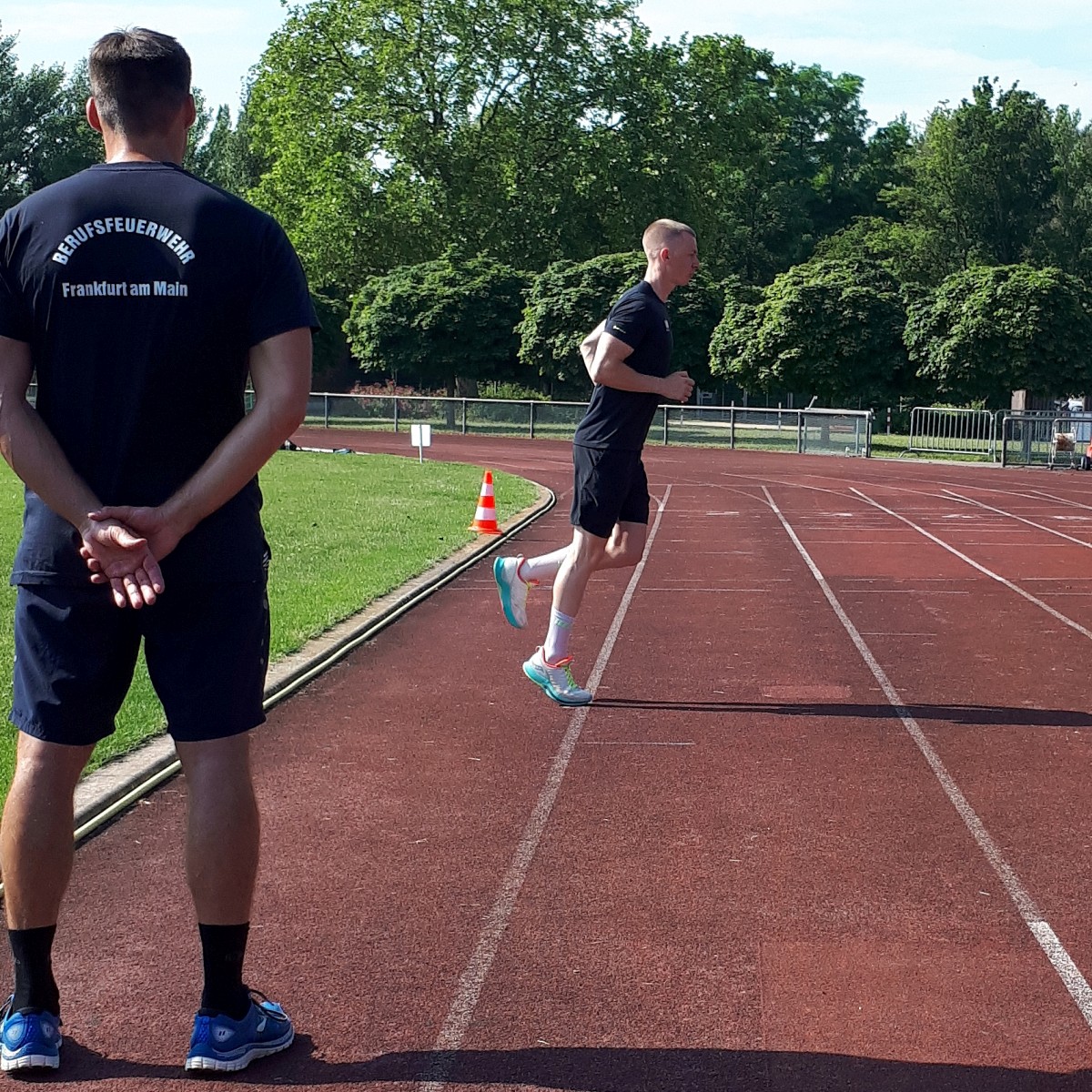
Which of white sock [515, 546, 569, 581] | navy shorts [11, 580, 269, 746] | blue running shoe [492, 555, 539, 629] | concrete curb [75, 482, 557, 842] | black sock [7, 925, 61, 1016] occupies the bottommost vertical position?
concrete curb [75, 482, 557, 842]

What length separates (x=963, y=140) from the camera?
6788 cm

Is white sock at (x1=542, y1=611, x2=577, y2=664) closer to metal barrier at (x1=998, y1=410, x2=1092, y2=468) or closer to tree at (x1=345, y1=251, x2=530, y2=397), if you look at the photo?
metal barrier at (x1=998, y1=410, x2=1092, y2=468)

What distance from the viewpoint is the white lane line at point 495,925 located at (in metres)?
3.41

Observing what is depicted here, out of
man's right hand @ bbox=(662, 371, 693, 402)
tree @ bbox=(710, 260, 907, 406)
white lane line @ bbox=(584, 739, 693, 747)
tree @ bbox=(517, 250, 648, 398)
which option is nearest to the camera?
white lane line @ bbox=(584, 739, 693, 747)

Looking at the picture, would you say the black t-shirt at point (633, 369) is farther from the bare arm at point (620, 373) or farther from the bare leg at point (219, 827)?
the bare leg at point (219, 827)

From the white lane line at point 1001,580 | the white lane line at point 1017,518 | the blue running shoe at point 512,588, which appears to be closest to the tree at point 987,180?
the white lane line at point 1017,518

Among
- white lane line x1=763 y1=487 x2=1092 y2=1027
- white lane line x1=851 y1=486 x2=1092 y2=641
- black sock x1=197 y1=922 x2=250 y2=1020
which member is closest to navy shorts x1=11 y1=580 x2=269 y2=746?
black sock x1=197 y1=922 x2=250 y2=1020

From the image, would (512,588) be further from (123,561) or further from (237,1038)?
(123,561)

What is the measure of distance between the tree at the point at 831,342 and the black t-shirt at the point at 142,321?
39.7m

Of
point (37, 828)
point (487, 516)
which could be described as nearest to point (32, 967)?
point (37, 828)

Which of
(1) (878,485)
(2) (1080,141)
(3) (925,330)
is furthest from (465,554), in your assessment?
(2) (1080,141)

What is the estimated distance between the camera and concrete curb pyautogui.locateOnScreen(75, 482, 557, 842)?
211 inches

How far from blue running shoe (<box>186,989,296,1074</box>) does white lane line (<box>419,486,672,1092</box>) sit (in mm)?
352

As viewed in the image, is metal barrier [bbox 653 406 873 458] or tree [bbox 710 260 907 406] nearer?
metal barrier [bbox 653 406 873 458]
